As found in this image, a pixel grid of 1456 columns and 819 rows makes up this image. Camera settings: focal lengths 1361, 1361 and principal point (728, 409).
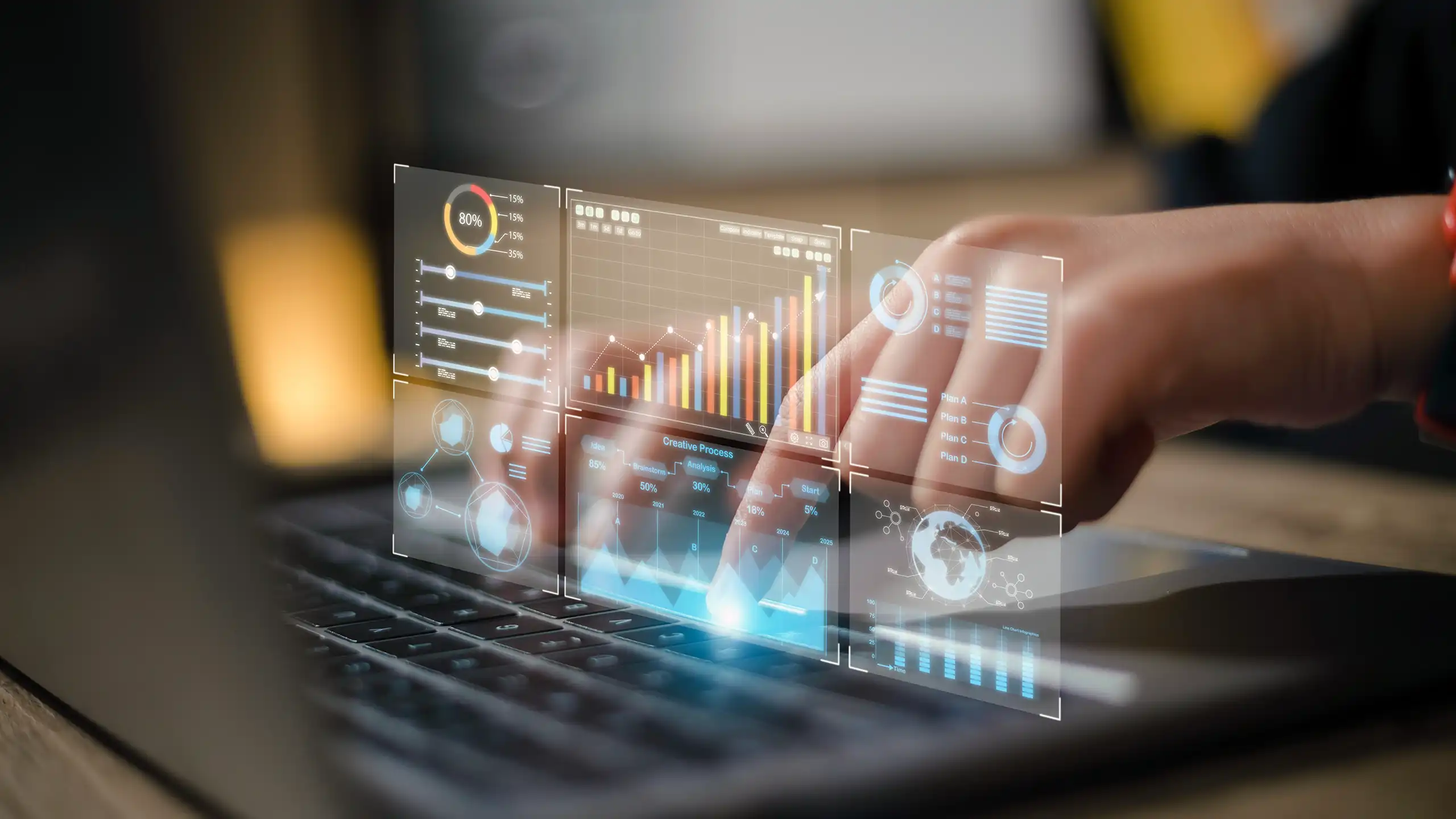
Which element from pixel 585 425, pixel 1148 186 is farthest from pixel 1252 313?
pixel 585 425

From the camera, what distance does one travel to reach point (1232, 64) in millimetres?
419

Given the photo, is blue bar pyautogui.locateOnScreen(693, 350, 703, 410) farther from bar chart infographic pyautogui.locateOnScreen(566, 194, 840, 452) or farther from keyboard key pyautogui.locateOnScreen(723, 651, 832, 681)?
keyboard key pyautogui.locateOnScreen(723, 651, 832, 681)

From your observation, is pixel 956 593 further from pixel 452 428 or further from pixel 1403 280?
pixel 452 428

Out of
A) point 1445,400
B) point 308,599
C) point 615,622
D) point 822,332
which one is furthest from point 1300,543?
point 308,599

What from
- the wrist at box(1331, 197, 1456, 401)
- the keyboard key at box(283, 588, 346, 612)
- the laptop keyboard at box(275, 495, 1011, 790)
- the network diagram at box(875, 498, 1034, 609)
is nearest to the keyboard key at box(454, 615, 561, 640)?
the laptop keyboard at box(275, 495, 1011, 790)

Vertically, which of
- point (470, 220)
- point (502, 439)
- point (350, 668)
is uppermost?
point (470, 220)

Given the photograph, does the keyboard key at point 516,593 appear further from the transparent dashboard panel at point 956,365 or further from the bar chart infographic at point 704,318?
the transparent dashboard panel at point 956,365

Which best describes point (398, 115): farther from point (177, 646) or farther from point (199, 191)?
point (177, 646)

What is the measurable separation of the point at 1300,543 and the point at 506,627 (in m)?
0.39

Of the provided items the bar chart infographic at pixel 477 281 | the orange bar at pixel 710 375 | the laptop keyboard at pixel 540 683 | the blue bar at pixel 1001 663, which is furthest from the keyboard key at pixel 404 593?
the blue bar at pixel 1001 663

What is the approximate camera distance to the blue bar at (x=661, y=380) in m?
0.60

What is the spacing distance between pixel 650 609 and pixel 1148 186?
0.31 m

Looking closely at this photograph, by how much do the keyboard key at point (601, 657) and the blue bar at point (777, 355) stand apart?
0.15 meters

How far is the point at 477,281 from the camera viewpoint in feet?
2.21
